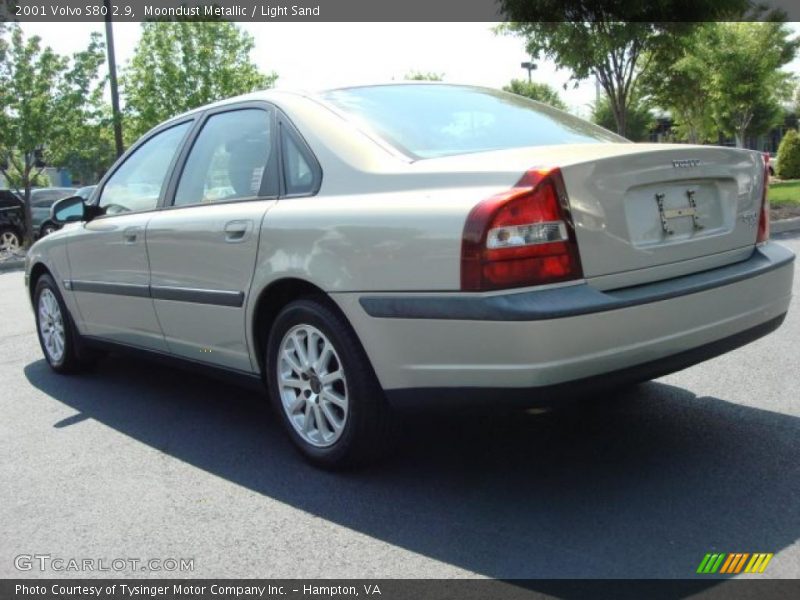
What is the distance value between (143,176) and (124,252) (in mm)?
504

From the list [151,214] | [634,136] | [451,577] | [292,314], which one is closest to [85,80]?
[151,214]

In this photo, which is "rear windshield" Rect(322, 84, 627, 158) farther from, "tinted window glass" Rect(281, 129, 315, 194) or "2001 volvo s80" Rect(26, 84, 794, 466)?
"tinted window glass" Rect(281, 129, 315, 194)

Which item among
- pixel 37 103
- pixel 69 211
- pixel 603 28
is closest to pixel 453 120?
pixel 69 211

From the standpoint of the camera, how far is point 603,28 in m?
15.1

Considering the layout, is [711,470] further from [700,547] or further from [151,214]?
[151,214]

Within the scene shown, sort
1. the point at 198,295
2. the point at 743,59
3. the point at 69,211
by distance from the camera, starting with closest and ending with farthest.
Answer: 1. the point at 198,295
2. the point at 69,211
3. the point at 743,59

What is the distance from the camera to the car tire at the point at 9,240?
18125 mm

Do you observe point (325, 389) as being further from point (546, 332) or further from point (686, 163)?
point (686, 163)

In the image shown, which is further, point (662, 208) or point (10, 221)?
point (10, 221)

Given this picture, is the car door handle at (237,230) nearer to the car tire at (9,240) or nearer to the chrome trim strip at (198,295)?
the chrome trim strip at (198,295)

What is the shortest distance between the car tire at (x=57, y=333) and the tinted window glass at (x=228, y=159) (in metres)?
1.72

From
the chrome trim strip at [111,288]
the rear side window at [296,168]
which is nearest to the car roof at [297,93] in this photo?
the rear side window at [296,168]

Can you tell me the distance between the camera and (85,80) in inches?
737

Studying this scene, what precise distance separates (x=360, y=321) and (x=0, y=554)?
1534 mm
